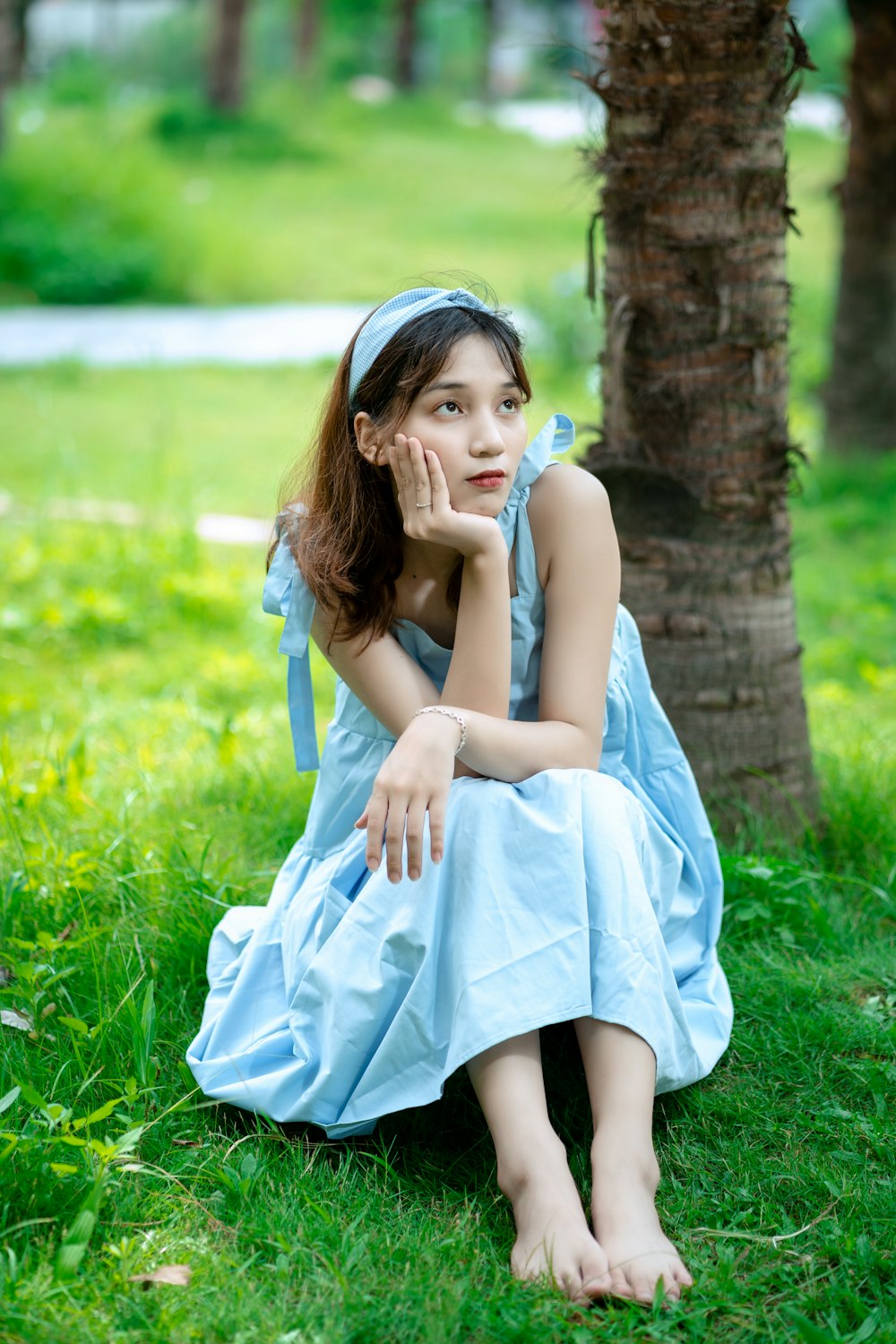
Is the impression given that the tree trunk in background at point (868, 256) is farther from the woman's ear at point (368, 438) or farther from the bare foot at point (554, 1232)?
the bare foot at point (554, 1232)

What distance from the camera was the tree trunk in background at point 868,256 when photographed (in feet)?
18.5

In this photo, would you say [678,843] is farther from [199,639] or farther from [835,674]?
[199,639]

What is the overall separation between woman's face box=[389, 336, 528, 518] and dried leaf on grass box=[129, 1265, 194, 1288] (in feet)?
3.79

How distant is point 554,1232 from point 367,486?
1.19 m

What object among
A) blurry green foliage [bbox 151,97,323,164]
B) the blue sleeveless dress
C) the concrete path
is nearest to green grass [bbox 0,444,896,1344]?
the blue sleeveless dress

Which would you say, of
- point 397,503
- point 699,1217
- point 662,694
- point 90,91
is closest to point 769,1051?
point 699,1217

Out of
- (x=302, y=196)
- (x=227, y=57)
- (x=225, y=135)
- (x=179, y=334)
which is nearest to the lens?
(x=179, y=334)

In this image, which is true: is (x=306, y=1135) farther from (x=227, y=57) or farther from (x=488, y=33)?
(x=488, y=33)

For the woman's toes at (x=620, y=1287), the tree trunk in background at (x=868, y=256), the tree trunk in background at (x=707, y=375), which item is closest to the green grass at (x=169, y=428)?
the tree trunk in background at (x=868, y=256)

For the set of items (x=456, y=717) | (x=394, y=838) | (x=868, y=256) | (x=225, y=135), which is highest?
(x=225, y=135)

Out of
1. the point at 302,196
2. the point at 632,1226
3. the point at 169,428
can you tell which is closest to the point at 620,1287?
the point at 632,1226

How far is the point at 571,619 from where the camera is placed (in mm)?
2250

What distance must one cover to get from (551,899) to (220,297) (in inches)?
420

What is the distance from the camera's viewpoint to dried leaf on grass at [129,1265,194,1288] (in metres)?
1.78
